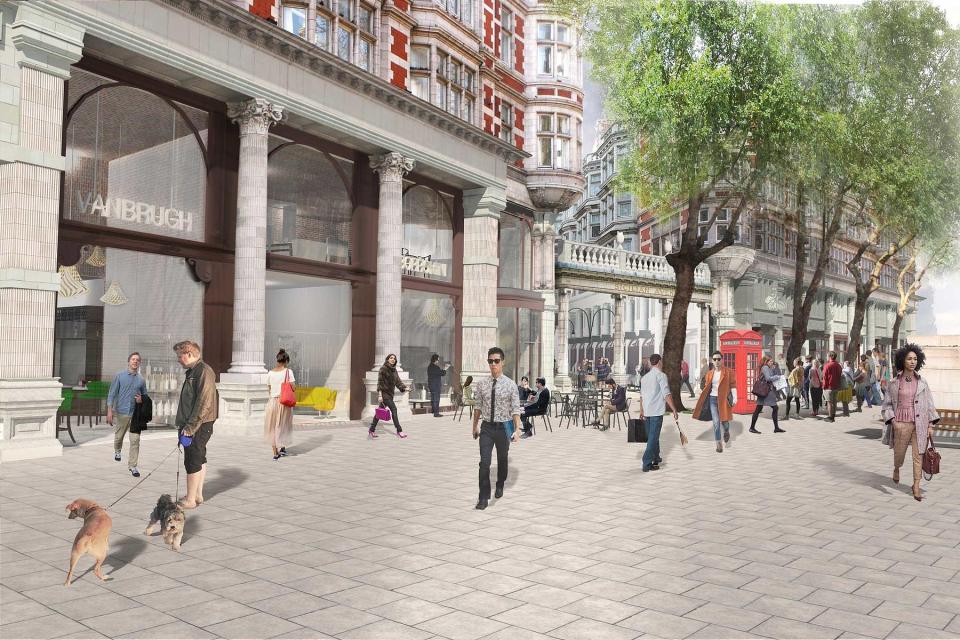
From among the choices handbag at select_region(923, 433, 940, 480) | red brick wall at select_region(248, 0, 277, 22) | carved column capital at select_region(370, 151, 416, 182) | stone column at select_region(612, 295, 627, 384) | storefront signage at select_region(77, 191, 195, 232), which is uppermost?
red brick wall at select_region(248, 0, 277, 22)

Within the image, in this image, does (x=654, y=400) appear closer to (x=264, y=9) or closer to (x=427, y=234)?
(x=264, y=9)

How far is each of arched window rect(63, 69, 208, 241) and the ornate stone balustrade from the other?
19.0m

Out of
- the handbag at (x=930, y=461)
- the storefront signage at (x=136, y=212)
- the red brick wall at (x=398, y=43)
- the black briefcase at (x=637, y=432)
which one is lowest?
the black briefcase at (x=637, y=432)

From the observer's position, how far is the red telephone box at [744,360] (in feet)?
84.5

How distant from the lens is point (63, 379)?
16.5 metres

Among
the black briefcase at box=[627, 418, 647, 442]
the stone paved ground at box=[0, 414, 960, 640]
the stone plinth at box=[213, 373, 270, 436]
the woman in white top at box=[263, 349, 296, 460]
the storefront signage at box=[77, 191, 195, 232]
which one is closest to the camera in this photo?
the stone paved ground at box=[0, 414, 960, 640]

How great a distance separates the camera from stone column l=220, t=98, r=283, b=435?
1692 centimetres

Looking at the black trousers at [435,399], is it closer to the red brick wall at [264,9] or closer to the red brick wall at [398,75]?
the red brick wall at [398,75]

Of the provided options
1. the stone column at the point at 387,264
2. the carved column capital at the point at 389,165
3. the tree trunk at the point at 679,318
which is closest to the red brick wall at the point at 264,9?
the carved column capital at the point at 389,165

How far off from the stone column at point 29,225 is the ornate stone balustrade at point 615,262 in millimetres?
22746

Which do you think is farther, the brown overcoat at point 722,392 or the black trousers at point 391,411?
the black trousers at point 391,411

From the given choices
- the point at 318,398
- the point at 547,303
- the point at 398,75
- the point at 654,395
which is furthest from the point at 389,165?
the point at 547,303

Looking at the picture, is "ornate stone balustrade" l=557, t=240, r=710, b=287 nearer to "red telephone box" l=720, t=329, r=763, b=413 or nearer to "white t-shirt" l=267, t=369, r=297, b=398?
"red telephone box" l=720, t=329, r=763, b=413

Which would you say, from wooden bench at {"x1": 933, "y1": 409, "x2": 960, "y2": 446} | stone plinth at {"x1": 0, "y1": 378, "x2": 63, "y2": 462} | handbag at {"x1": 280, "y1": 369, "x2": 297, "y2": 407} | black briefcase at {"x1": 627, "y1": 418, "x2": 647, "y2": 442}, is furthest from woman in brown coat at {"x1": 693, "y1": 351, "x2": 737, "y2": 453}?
stone plinth at {"x1": 0, "y1": 378, "x2": 63, "y2": 462}
